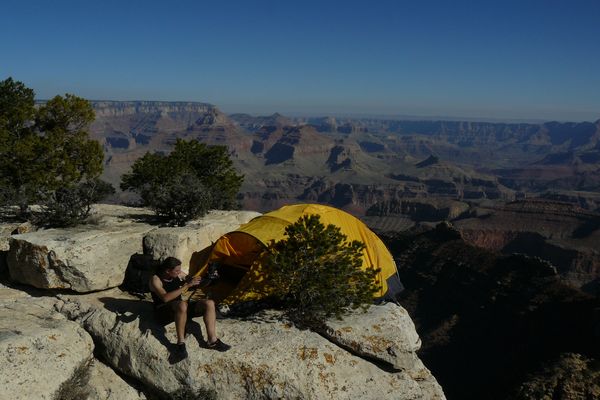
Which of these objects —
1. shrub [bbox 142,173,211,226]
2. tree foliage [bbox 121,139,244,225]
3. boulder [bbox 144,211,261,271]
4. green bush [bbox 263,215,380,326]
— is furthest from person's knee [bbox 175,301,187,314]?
shrub [bbox 142,173,211,226]

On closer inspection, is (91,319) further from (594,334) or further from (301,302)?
(594,334)

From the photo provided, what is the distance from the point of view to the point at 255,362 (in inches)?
395

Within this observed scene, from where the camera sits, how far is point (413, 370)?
11.3m

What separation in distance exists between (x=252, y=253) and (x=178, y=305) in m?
4.52

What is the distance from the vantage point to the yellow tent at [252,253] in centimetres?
1284

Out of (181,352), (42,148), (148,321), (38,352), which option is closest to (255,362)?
(181,352)

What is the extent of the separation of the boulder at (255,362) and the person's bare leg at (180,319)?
46cm

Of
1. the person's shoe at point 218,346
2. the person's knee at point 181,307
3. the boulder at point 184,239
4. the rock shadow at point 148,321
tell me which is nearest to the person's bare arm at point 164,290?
the person's knee at point 181,307

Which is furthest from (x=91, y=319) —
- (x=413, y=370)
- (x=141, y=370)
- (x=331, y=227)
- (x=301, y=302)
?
(x=413, y=370)

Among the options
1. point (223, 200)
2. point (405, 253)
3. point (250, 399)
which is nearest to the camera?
point (250, 399)

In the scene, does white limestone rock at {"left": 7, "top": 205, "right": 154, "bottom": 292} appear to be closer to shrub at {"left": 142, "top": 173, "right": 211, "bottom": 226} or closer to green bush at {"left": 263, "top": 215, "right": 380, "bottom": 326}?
shrub at {"left": 142, "top": 173, "right": 211, "bottom": 226}

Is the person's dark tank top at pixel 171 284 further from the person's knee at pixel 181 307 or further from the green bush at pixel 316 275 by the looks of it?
the green bush at pixel 316 275

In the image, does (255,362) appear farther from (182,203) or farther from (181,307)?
(182,203)

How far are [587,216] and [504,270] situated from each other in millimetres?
125402
